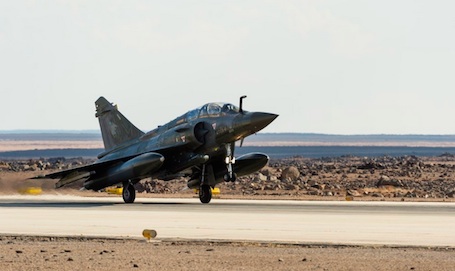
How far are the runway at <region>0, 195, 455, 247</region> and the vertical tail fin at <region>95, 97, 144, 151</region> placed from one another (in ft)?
16.6

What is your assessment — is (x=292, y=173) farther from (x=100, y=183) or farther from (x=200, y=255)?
(x=200, y=255)

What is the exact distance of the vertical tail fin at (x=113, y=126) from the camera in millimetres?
42125

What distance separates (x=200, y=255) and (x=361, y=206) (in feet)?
55.5

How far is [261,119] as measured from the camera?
3559 cm

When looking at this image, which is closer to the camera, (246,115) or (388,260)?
(388,260)

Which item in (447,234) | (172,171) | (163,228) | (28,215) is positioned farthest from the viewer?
(172,171)

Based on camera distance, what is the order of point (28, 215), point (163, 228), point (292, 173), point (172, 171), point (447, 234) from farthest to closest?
1. point (292, 173)
2. point (172, 171)
3. point (28, 215)
4. point (163, 228)
5. point (447, 234)

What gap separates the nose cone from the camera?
35.5 metres

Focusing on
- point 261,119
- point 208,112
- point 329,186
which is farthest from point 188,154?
point 329,186

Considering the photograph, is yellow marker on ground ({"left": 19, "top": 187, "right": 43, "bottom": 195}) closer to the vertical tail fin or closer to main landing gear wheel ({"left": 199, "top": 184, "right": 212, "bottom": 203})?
the vertical tail fin

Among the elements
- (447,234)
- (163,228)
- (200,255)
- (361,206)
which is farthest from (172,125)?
(200,255)

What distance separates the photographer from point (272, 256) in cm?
1889

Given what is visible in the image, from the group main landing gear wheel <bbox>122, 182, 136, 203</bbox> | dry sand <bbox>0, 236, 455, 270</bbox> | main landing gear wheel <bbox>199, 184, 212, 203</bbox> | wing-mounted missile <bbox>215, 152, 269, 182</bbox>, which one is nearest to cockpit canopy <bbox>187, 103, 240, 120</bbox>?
main landing gear wheel <bbox>199, 184, 212, 203</bbox>

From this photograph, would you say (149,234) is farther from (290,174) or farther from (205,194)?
(290,174)
